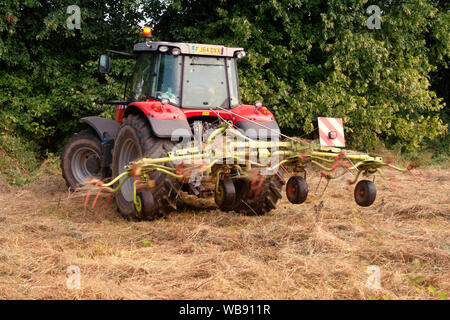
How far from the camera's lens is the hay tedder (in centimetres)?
447

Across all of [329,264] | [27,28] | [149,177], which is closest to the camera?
[329,264]

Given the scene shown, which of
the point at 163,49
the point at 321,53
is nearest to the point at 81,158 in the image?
the point at 163,49

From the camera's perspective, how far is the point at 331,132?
4723 millimetres

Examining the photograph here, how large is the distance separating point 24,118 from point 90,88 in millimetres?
1514

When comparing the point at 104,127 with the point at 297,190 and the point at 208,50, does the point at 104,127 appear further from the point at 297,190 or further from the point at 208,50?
the point at 297,190

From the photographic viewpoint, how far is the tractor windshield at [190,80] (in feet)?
19.1

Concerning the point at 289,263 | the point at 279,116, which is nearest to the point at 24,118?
the point at 279,116

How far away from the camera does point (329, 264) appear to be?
384cm

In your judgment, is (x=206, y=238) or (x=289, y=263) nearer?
(x=289, y=263)

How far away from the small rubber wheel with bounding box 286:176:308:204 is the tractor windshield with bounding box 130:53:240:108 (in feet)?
5.87

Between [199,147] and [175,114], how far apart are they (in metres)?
0.74

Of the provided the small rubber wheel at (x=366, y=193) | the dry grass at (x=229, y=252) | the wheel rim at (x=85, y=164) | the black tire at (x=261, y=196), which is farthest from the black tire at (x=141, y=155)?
the small rubber wheel at (x=366, y=193)

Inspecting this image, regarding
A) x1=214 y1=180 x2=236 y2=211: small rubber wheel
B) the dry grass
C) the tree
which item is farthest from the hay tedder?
the tree
